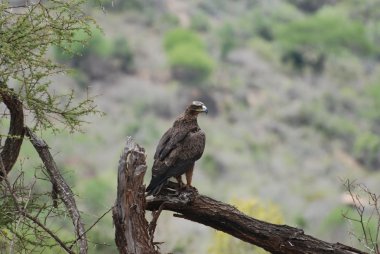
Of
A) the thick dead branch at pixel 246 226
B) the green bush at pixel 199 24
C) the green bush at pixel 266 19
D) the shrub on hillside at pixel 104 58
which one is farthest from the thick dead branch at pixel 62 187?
the green bush at pixel 266 19

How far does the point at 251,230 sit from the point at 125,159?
1202 millimetres

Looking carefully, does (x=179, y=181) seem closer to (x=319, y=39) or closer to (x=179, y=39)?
(x=179, y=39)

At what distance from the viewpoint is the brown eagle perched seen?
22.5 feet

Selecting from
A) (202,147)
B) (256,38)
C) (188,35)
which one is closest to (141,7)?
(188,35)

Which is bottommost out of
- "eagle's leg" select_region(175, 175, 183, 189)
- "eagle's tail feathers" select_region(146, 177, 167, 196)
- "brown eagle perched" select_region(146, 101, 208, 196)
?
"eagle's tail feathers" select_region(146, 177, 167, 196)

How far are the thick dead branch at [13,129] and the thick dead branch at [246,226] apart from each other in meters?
1.28

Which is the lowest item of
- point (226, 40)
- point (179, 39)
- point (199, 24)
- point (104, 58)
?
point (104, 58)

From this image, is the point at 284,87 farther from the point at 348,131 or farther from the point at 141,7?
the point at 141,7

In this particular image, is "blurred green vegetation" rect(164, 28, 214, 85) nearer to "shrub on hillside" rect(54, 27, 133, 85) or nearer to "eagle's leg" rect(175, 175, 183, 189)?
"shrub on hillside" rect(54, 27, 133, 85)

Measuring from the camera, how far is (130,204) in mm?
6285

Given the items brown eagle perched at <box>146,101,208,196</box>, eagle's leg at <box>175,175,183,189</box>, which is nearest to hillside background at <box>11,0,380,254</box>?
brown eagle perched at <box>146,101,208,196</box>

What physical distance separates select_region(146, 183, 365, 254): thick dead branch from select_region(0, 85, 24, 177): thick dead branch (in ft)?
4.19

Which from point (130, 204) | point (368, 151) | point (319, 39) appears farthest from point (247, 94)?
point (130, 204)

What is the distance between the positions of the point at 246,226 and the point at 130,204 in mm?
1000
